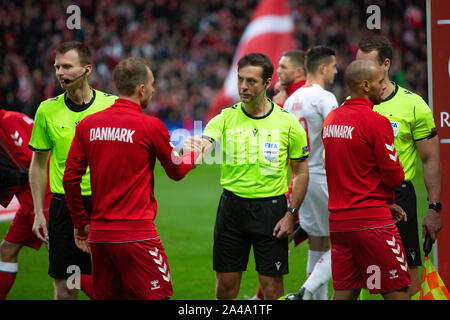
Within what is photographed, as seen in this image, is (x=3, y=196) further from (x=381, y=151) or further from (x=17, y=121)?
(x=381, y=151)

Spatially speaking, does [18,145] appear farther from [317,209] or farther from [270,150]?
[317,209]

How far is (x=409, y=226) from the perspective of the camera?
548 centimetres

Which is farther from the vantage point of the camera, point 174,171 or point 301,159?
point 301,159

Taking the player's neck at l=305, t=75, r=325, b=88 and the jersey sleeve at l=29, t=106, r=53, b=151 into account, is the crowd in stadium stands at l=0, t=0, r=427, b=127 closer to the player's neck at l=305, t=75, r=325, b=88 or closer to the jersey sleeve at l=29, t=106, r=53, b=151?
the player's neck at l=305, t=75, r=325, b=88

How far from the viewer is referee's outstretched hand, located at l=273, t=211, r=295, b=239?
5297mm

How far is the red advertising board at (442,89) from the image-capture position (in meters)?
5.92

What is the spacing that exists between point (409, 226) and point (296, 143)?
46.6 inches

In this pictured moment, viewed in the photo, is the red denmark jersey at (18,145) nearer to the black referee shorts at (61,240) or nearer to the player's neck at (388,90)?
the black referee shorts at (61,240)

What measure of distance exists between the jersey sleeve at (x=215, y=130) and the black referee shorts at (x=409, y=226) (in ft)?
5.17

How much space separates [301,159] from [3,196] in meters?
2.84

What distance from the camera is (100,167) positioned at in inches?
173

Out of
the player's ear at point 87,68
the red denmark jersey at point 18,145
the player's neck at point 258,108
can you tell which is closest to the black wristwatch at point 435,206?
the player's neck at point 258,108
